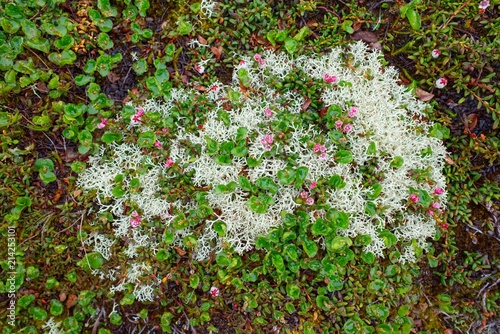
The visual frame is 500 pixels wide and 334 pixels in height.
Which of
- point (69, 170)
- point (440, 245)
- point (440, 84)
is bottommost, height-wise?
point (440, 245)

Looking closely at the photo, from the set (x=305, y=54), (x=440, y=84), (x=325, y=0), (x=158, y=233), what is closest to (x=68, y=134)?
(x=158, y=233)

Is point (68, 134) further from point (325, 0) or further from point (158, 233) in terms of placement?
point (325, 0)

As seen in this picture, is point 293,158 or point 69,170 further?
point 69,170

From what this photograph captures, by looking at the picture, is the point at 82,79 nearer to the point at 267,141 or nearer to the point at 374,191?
the point at 267,141

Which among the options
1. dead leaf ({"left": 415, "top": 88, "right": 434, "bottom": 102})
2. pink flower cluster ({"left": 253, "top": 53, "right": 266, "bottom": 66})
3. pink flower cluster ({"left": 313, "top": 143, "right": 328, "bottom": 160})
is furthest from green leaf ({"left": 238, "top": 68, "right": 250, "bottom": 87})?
dead leaf ({"left": 415, "top": 88, "right": 434, "bottom": 102})

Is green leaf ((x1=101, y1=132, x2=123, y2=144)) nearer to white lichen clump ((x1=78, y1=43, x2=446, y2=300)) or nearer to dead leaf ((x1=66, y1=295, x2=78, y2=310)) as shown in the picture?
white lichen clump ((x1=78, y1=43, x2=446, y2=300))

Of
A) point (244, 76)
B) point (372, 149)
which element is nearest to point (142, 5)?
point (244, 76)
